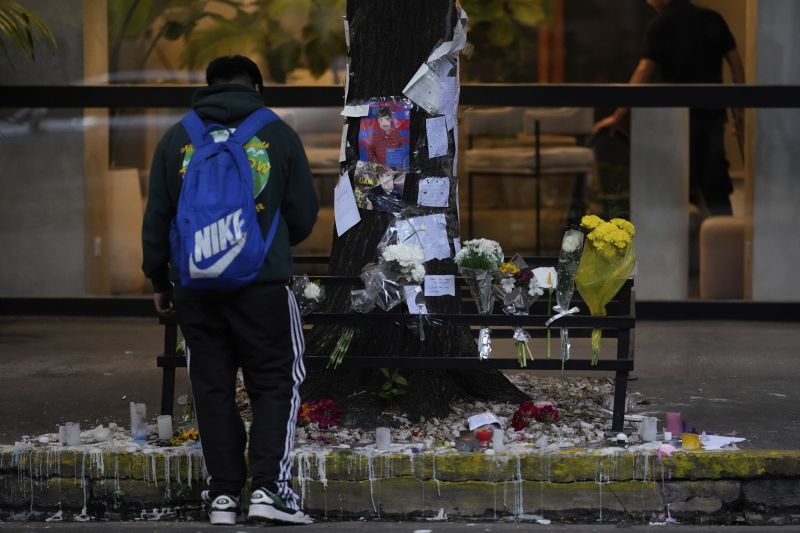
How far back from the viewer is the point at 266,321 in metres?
5.37

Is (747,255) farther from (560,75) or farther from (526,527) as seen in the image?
(526,527)

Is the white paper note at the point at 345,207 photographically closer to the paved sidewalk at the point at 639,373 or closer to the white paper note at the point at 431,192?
the white paper note at the point at 431,192

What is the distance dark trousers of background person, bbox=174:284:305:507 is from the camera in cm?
538

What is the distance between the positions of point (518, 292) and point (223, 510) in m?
1.70

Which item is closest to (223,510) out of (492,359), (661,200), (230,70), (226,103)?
(492,359)

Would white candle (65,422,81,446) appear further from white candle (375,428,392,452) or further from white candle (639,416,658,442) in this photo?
white candle (639,416,658,442)

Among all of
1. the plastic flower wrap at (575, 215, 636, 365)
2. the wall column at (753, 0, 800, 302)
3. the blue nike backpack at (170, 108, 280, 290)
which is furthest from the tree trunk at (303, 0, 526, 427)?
the wall column at (753, 0, 800, 302)

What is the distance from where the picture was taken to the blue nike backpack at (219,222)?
516 centimetres

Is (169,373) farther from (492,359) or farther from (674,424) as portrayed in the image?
(674,424)

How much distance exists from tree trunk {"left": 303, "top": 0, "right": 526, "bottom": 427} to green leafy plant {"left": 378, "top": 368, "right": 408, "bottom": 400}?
0.05m

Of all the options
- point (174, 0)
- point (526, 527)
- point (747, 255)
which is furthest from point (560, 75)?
point (526, 527)

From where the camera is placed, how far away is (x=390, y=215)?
6.51m

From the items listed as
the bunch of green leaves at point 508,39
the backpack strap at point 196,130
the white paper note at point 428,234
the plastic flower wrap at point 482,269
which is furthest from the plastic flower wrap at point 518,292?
the bunch of green leaves at point 508,39

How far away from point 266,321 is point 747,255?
5.76 metres
